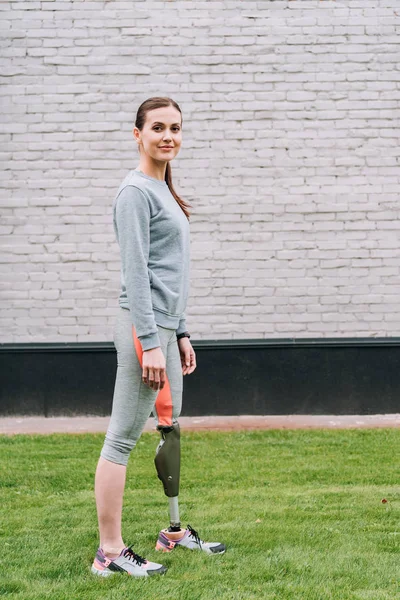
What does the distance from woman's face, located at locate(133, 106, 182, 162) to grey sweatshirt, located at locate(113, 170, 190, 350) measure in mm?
114

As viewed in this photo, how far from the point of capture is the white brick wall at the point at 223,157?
882 centimetres

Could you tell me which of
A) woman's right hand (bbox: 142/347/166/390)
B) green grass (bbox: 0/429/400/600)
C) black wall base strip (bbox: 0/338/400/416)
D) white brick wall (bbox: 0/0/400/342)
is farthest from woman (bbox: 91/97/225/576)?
white brick wall (bbox: 0/0/400/342)

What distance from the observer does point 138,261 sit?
3871 millimetres

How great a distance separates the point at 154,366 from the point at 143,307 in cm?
24

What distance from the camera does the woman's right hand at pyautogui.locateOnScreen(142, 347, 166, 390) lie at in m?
3.86

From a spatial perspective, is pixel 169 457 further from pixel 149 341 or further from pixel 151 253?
pixel 151 253

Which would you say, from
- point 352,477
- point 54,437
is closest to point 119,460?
point 352,477

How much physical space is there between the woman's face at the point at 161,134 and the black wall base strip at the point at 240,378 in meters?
4.70

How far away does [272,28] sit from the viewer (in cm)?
880

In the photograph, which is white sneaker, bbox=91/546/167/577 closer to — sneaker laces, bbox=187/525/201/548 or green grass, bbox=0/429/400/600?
green grass, bbox=0/429/400/600

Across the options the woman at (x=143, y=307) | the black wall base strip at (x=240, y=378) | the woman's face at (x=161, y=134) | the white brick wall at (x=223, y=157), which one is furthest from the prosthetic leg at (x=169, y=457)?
the white brick wall at (x=223, y=157)

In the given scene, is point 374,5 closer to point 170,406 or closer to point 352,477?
point 352,477

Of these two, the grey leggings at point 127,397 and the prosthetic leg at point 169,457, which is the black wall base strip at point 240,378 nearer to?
the prosthetic leg at point 169,457

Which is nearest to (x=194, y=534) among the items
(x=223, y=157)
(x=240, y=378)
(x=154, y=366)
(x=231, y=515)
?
(x=231, y=515)
